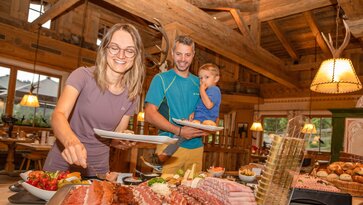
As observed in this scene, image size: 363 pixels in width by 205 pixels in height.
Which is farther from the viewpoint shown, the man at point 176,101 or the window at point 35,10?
the window at point 35,10

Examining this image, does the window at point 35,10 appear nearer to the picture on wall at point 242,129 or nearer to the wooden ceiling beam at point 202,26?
the wooden ceiling beam at point 202,26

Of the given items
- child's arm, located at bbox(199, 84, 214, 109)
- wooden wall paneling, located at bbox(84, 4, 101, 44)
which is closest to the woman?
child's arm, located at bbox(199, 84, 214, 109)

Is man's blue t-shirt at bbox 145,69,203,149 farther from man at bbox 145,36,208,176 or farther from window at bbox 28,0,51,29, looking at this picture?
window at bbox 28,0,51,29

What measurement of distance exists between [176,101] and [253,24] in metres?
5.81

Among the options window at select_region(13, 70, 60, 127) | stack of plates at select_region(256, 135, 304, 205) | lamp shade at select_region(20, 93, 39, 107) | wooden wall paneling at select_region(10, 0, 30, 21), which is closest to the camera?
stack of plates at select_region(256, 135, 304, 205)

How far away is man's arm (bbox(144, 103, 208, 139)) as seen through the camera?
2.22 metres

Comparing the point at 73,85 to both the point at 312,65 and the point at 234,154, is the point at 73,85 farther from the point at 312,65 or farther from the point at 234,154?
the point at 312,65

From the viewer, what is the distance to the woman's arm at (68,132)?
1.17 m

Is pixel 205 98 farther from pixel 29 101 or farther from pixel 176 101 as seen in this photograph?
pixel 29 101

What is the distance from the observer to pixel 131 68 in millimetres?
1920

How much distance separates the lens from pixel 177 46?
244 centimetres

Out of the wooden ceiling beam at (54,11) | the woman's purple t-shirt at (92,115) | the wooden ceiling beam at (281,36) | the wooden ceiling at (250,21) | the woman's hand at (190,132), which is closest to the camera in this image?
the woman's purple t-shirt at (92,115)

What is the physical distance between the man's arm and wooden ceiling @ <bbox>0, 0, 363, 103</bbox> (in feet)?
9.00

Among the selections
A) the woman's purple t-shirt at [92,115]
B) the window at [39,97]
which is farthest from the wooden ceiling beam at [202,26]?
the window at [39,97]
